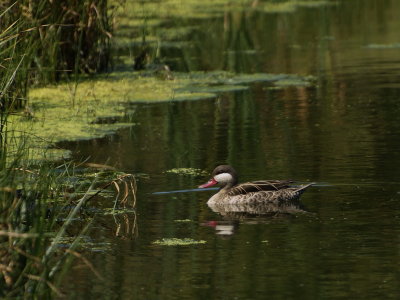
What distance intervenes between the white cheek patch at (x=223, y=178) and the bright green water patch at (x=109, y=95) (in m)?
2.36

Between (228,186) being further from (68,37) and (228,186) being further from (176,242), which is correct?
(68,37)

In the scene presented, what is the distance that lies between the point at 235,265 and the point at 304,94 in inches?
334

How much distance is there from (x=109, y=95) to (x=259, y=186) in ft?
20.6

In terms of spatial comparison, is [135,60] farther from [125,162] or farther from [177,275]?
[177,275]

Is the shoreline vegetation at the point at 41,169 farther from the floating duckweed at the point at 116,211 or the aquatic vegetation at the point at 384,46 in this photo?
the aquatic vegetation at the point at 384,46

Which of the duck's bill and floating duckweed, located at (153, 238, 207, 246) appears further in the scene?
the duck's bill

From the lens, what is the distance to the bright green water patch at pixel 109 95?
14.0 metres

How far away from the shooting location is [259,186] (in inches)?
403

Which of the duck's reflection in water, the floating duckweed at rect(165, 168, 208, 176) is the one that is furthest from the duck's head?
the floating duckweed at rect(165, 168, 208, 176)

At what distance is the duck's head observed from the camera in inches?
422

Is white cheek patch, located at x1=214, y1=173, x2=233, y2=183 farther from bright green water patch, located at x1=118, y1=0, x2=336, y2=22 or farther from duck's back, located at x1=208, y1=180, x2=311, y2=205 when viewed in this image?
bright green water patch, located at x1=118, y1=0, x2=336, y2=22

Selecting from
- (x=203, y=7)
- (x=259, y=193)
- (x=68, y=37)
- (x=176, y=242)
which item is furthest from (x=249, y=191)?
(x=203, y=7)

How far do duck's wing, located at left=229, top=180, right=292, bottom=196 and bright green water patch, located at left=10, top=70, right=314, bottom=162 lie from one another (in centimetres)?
267

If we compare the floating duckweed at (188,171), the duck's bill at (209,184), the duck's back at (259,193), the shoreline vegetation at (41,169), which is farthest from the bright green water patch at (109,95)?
the duck's back at (259,193)
